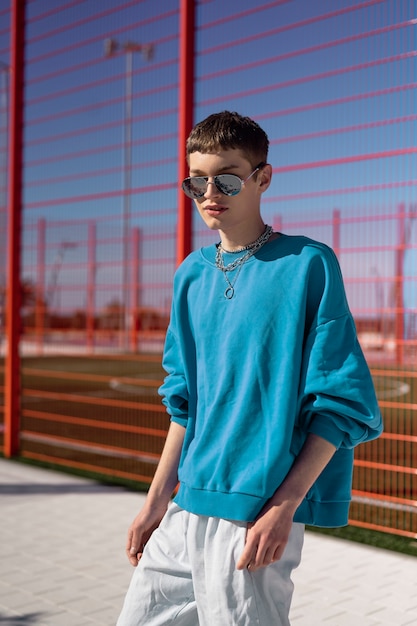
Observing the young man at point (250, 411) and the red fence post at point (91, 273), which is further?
the red fence post at point (91, 273)

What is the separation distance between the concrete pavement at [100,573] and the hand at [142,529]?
177 cm

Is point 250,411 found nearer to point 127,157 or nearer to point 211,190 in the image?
point 211,190

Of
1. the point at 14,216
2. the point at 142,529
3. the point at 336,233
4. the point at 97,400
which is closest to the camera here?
the point at 142,529

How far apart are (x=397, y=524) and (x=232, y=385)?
158 inches

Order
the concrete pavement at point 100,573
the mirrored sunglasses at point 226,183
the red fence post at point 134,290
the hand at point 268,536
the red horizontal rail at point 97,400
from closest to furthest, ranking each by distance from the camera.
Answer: the hand at point 268,536
the mirrored sunglasses at point 226,183
the concrete pavement at point 100,573
the red horizontal rail at point 97,400
the red fence post at point 134,290

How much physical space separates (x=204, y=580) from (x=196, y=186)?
2.65 feet

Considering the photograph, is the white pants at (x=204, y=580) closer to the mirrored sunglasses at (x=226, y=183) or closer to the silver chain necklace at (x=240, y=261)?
the silver chain necklace at (x=240, y=261)

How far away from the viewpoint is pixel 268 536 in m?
1.61

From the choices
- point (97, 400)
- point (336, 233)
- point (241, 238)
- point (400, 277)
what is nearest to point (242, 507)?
point (241, 238)

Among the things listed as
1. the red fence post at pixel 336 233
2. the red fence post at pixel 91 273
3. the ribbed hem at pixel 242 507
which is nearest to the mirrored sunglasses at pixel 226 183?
the ribbed hem at pixel 242 507

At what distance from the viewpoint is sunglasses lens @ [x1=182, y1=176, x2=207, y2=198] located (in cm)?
181

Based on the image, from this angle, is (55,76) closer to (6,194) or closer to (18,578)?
(6,194)

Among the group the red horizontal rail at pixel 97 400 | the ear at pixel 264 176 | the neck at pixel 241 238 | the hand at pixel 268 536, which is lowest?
the red horizontal rail at pixel 97 400

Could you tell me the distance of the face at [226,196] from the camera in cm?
179
